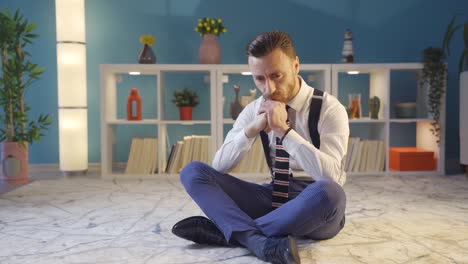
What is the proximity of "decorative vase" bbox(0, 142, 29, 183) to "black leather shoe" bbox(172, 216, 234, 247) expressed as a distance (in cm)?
223

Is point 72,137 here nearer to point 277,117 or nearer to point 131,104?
point 131,104

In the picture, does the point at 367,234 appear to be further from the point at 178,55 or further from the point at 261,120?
the point at 178,55

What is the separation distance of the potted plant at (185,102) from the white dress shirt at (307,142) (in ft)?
→ 6.25

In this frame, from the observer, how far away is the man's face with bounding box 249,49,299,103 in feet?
5.91

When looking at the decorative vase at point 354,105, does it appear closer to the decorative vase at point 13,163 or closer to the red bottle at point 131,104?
the red bottle at point 131,104

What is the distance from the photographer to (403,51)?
440cm

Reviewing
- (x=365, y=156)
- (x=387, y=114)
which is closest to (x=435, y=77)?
(x=387, y=114)

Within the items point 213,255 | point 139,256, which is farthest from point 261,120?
point 139,256

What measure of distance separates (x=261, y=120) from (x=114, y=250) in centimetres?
77

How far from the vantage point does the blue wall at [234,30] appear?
431 cm

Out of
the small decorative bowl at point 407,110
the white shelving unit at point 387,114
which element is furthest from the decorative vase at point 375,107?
the small decorative bowl at point 407,110

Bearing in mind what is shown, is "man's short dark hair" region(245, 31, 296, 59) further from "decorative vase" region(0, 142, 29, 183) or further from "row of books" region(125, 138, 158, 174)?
"decorative vase" region(0, 142, 29, 183)

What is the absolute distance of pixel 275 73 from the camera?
5.97 feet

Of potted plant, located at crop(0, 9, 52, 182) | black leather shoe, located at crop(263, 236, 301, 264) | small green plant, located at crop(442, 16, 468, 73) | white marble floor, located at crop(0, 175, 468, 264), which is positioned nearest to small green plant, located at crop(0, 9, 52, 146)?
potted plant, located at crop(0, 9, 52, 182)
